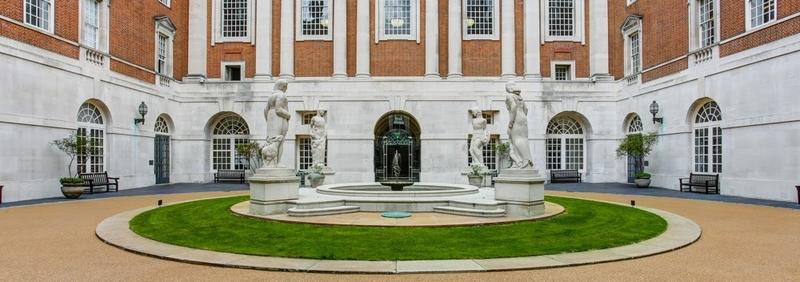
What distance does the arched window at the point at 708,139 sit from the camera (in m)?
19.3

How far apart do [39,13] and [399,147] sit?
644 inches

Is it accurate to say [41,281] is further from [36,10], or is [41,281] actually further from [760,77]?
[760,77]

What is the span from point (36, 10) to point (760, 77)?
83.4ft

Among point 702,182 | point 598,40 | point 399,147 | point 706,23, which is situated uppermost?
point 598,40

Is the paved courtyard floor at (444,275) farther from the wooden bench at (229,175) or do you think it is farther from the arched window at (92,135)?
the wooden bench at (229,175)

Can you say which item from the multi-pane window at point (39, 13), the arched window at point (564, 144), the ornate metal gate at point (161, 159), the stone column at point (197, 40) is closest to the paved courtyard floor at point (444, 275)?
the multi-pane window at point (39, 13)

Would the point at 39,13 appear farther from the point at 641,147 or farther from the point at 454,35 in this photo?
the point at 641,147

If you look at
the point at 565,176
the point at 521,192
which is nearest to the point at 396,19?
the point at 565,176

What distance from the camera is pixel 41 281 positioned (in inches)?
236

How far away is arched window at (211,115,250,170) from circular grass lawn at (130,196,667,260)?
1611 cm

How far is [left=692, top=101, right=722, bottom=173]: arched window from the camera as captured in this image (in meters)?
19.3

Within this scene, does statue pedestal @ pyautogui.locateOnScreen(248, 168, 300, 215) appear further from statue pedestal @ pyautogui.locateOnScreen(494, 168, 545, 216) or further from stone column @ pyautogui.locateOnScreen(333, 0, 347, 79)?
stone column @ pyautogui.locateOnScreen(333, 0, 347, 79)

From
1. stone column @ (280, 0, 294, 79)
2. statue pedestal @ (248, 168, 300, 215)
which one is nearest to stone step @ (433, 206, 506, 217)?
statue pedestal @ (248, 168, 300, 215)

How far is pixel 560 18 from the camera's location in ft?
91.4
